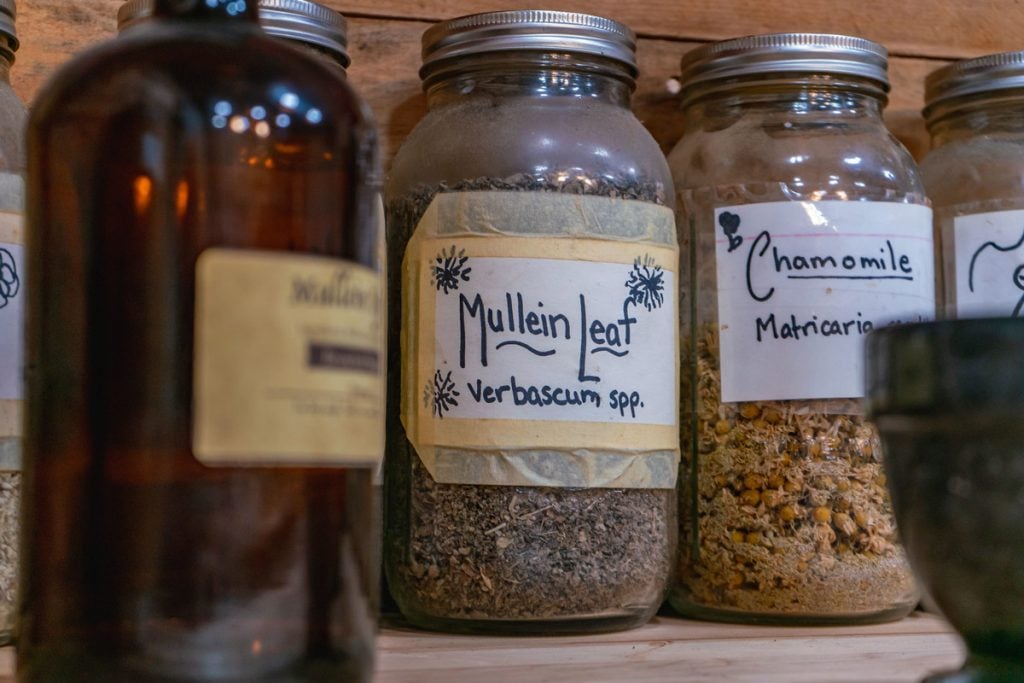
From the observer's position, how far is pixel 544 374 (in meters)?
0.72

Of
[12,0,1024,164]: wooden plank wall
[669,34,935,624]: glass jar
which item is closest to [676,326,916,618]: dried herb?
[669,34,935,624]: glass jar

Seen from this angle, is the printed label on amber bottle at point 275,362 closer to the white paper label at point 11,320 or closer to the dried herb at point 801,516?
the white paper label at point 11,320

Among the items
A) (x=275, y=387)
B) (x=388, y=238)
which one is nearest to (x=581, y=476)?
(x=388, y=238)

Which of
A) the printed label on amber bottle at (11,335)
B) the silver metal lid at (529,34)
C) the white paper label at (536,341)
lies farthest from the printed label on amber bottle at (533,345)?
the printed label on amber bottle at (11,335)

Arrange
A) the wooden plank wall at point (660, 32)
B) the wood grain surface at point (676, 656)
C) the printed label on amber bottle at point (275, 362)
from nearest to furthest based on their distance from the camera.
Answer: the printed label on amber bottle at point (275, 362) → the wood grain surface at point (676, 656) → the wooden plank wall at point (660, 32)

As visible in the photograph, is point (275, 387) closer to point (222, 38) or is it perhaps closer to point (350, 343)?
point (350, 343)

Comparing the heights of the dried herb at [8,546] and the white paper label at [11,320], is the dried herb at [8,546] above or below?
below

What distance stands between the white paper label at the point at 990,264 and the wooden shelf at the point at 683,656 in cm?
23

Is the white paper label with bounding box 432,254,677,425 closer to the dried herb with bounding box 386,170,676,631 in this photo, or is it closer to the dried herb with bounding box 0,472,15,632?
the dried herb with bounding box 386,170,676,631

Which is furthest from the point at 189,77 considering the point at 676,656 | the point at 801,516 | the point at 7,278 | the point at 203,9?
the point at 801,516

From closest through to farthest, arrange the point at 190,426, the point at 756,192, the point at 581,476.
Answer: the point at 190,426
the point at 581,476
the point at 756,192

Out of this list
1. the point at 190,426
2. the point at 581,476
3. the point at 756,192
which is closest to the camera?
the point at 190,426

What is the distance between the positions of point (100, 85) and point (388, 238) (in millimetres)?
329

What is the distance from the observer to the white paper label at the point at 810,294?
2.58ft
